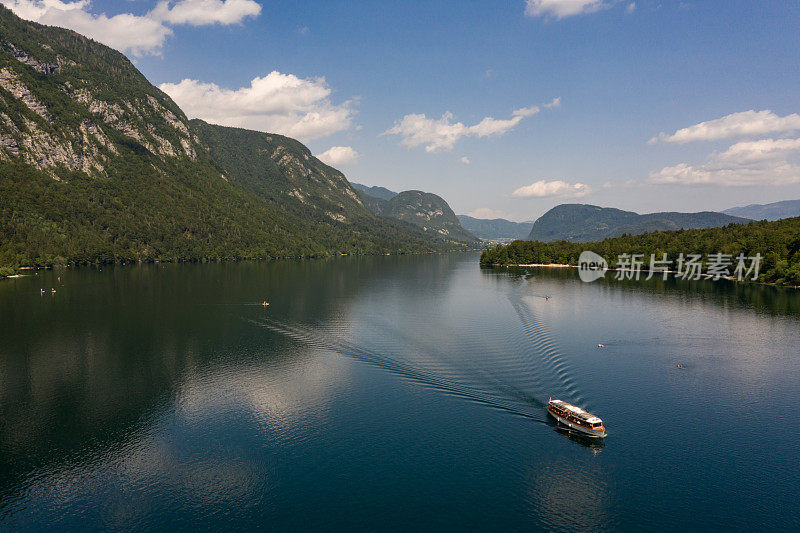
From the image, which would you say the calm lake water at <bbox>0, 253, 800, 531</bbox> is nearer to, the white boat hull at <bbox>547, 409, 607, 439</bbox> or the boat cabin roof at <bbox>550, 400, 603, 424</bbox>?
the white boat hull at <bbox>547, 409, 607, 439</bbox>

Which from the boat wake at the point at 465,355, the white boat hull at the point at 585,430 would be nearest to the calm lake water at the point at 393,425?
the boat wake at the point at 465,355

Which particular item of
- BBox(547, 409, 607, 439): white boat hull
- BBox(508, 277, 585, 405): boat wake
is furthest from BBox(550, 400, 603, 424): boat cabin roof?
BBox(508, 277, 585, 405): boat wake

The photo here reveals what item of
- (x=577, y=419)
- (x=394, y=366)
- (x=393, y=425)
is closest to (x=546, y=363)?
(x=577, y=419)

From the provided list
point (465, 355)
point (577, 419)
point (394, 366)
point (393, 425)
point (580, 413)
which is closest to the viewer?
point (577, 419)

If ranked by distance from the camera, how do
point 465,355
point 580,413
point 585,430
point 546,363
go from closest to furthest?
point 585,430 → point 580,413 → point 546,363 → point 465,355

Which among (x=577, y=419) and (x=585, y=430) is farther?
(x=577, y=419)

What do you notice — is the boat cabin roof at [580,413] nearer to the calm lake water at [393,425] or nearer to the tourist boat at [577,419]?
the tourist boat at [577,419]

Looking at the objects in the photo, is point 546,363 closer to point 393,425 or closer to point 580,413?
point 580,413
